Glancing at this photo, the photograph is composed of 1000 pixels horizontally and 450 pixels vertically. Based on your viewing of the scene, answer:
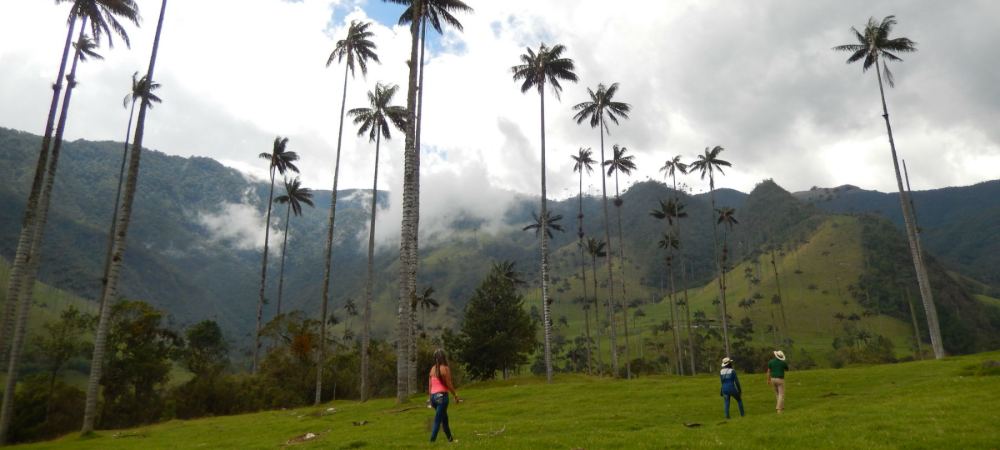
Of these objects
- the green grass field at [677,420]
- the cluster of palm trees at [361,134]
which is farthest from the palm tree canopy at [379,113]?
the green grass field at [677,420]

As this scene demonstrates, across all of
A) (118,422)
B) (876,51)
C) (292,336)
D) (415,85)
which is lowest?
(118,422)

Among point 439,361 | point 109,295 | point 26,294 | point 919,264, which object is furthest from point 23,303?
point 919,264

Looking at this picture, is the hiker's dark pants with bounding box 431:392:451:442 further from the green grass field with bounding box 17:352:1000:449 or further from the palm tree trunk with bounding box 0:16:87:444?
the palm tree trunk with bounding box 0:16:87:444

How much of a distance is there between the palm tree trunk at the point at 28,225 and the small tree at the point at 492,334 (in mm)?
43313

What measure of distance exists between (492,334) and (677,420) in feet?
153

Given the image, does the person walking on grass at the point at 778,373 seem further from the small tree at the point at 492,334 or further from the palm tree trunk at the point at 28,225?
the small tree at the point at 492,334

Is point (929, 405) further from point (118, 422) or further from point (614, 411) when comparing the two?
point (118, 422)

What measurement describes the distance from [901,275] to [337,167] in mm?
212809

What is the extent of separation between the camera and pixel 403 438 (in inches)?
716

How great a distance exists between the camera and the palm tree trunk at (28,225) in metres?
28.0

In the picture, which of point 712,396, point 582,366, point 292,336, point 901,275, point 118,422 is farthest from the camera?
point 901,275

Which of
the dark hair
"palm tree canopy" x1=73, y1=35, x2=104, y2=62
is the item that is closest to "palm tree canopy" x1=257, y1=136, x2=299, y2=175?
"palm tree canopy" x1=73, y1=35, x2=104, y2=62

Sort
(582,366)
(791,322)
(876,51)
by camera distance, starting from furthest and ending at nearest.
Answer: (791,322)
(582,366)
(876,51)

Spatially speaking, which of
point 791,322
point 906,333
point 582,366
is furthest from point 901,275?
point 582,366
